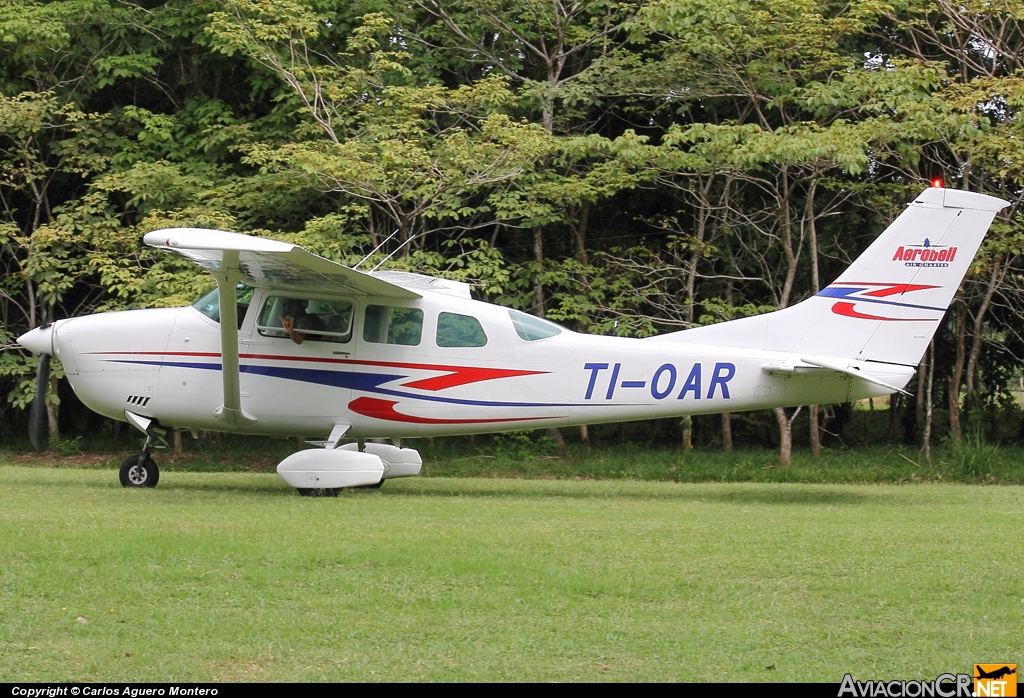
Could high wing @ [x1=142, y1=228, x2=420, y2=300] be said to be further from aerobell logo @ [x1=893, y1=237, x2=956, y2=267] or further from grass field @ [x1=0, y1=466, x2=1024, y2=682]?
aerobell logo @ [x1=893, y1=237, x2=956, y2=267]

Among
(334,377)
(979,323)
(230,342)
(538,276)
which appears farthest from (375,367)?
(979,323)

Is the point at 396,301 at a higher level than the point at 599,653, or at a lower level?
higher

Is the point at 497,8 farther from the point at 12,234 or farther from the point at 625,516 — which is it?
the point at 625,516

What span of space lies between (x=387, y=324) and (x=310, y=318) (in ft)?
2.66

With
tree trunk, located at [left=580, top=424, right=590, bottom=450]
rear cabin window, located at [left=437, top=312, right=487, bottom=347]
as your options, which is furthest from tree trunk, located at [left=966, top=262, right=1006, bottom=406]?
rear cabin window, located at [left=437, top=312, right=487, bottom=347]

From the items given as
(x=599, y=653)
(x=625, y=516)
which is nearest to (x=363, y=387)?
(x=625, y=516)

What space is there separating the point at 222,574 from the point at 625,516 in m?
4.36

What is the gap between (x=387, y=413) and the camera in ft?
38.9

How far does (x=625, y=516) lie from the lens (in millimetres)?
9938

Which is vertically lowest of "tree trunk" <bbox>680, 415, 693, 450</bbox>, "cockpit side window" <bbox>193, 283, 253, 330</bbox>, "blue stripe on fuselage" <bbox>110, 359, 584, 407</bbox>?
"tree trunk" <bbox>680, 415, 693, 450</bbox>

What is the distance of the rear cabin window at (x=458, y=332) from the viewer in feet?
38.5

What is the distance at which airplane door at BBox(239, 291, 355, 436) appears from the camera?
11672 millimetres

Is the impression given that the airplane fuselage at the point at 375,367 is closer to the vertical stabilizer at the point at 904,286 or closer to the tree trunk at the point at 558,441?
the vertical stabilizer at the point at 904,286

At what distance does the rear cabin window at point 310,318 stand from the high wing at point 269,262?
18 cm
